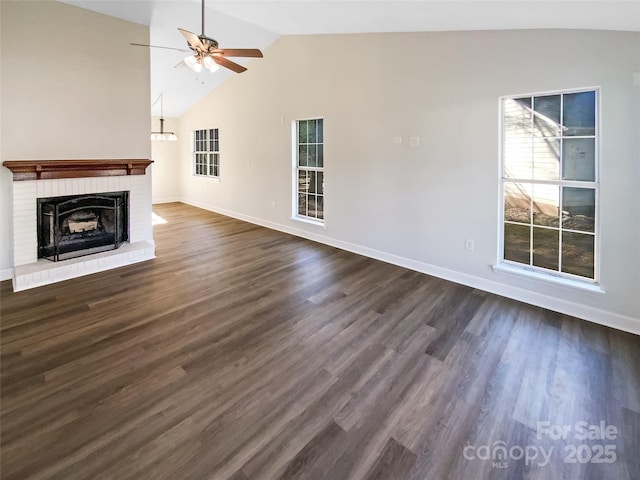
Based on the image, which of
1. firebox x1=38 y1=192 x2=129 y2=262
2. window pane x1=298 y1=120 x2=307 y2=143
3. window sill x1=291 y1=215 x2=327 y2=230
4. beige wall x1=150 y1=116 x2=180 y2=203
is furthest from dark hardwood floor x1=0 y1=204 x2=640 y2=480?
beige wall x1=150 y1=116 x2=180 y2=203

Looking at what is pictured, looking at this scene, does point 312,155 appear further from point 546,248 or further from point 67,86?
point 546,248

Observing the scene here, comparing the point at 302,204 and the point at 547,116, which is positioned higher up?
the point at 547,116

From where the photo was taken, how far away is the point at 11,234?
153 inches

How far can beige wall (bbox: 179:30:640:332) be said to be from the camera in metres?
2.86

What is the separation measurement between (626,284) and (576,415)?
64.9 inches

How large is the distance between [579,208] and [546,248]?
50cm

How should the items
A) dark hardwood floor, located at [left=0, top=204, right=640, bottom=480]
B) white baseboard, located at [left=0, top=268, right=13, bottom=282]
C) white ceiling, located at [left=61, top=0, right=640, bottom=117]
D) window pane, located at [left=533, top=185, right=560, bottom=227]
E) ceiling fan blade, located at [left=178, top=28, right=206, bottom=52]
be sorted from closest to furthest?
dark hardwood floor, located at [left=0, top=204, right=640, bottom=480]
white ceiling, located at [left=61, top=0, right=640, bottom=117]
ceiling fan blade, located at [left=178, top=28, right=206, bottom=52]
window pane, located at [left=533, top=185, right=560, bottom=227]
white baseboard, located at [left=0, top=268, right=13, bottom=282]

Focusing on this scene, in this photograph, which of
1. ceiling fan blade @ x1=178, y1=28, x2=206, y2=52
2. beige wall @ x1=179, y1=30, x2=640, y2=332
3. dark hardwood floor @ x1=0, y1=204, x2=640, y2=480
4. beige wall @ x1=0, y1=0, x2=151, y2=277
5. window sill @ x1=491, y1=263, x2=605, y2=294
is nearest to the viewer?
dark hardwood floor @ x1=0, y1=204, x2=640, y2=480

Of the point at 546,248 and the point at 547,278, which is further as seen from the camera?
the point at 546,248

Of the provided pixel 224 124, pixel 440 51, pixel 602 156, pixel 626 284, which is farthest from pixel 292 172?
pixel 626 284

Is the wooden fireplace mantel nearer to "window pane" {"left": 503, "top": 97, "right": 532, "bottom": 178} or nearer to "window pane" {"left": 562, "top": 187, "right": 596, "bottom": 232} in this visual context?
"window pane" {"left": 503, "top": 97, "right": 532, "bottom": 178}

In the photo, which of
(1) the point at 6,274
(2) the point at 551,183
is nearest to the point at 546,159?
(2) the point at 551,183

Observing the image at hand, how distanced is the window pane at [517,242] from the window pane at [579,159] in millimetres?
662

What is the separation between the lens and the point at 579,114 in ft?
10.0
